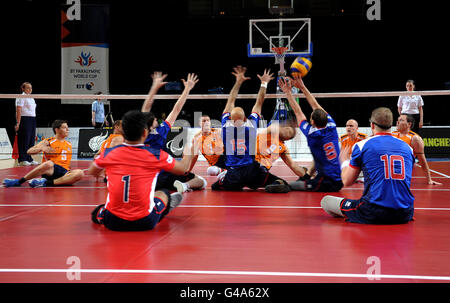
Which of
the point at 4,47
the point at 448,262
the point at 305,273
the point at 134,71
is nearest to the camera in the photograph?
the point at 305,273

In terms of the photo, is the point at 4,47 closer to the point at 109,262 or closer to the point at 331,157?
the point at 331,157

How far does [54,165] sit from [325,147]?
14.9ft

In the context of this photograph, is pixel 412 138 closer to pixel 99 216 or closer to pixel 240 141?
pixel 240 141

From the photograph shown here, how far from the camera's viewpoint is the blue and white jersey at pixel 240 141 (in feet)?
22.7

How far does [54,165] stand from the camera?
304 inches

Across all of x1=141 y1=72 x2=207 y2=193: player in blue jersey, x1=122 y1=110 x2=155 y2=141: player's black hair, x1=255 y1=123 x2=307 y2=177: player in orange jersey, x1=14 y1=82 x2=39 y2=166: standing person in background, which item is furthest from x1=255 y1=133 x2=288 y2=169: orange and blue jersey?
x1=14 y1=82 x2=39 y2=166: standing person in background

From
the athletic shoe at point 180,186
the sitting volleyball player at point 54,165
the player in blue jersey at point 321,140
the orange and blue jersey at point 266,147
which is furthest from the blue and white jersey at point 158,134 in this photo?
the sitting volleyball player at point 54,165

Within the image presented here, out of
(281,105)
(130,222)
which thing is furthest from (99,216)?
(281,105)

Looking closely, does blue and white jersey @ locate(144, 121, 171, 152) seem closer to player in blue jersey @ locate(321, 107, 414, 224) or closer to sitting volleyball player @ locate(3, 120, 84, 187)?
sitting volleyball player @ locate(3, 120, 84, 187)

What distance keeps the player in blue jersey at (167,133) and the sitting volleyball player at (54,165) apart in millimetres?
1848

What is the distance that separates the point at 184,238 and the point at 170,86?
14942 millimetres
